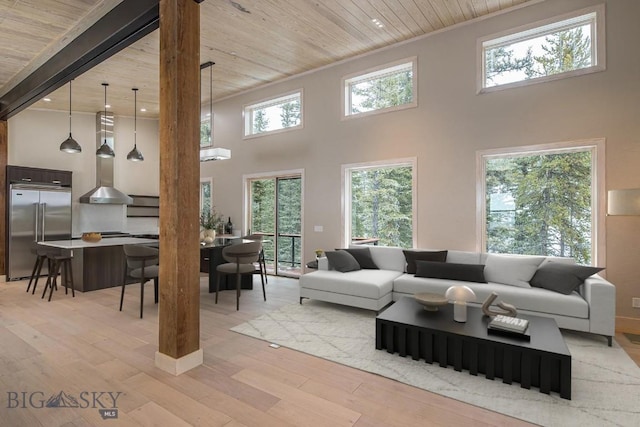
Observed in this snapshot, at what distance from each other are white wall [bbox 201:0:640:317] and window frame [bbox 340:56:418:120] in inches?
3.2

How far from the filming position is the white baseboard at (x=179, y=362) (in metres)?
2.58

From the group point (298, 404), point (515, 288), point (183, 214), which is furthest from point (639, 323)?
point (183, 214)

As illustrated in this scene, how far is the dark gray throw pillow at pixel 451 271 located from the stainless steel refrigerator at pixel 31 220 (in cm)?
708

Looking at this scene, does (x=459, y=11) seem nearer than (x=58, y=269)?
Yes

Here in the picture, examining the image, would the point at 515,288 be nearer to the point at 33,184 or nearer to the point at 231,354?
the point at 231,354

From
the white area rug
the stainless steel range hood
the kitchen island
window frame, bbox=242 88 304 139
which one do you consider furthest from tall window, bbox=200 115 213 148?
the white area rug

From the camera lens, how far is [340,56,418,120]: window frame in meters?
4.96

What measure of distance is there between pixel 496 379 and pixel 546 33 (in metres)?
4.30

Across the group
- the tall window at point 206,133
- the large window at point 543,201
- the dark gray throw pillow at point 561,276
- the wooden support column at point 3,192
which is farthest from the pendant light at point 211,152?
the dark gray throw pillow at point 561,276

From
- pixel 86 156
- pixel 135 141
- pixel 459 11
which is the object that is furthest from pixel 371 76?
pixel 86 156

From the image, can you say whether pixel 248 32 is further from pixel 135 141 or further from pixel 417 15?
pixel 135 141

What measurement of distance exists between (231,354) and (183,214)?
1.39m

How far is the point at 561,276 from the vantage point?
3.46 meters

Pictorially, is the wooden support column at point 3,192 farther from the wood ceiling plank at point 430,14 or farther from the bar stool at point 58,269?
the wood ceiling plank at point 430,14
